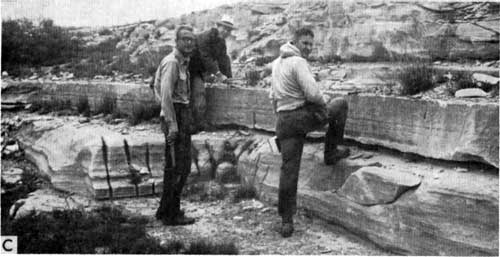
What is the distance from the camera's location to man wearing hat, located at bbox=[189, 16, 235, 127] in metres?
6.47

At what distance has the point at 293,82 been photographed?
5258 millimetres

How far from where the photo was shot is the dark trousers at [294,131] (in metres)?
5.28

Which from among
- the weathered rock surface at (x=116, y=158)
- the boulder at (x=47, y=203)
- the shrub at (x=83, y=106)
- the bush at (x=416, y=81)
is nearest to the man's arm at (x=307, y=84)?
the bush at (x=416, y=81)

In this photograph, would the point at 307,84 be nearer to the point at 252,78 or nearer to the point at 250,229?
the point at 250,229

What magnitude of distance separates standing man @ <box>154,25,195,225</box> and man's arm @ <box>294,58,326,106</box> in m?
1.11

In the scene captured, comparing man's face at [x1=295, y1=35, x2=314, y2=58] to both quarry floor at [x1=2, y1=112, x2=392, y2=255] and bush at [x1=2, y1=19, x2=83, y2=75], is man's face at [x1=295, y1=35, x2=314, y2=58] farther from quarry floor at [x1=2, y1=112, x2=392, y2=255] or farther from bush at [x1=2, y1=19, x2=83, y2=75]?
bush at [x1=2, y1=19, x2=83, y2=75]

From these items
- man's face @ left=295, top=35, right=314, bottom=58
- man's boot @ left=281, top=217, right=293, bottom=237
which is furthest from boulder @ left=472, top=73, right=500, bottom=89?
man's face @ left=295, top=35, right=314, bottom=58

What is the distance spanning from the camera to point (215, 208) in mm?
6320

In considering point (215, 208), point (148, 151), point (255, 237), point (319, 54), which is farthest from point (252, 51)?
point (255, 237)

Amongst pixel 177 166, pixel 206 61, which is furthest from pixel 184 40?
pixel 177 166

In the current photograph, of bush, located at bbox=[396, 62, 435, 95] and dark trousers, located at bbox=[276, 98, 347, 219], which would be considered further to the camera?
bush, located at bbox=[396, 62, 435, 95]

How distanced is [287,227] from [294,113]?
1081 millimetres

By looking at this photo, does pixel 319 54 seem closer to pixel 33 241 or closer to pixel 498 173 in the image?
pixel 498 173

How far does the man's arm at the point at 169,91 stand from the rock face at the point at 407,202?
1.54 metres
